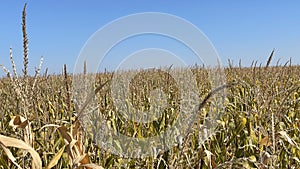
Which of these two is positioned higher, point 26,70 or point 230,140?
point 26,70

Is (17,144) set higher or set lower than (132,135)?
higher

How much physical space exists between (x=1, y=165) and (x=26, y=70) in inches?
39.9

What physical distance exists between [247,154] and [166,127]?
80 cm

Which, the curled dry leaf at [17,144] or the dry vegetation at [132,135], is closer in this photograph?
the curled dry leaf at [17,144]

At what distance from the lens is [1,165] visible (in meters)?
1.82

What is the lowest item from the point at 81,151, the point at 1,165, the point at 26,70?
the point at 1,165

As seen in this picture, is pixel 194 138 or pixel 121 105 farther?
pixel 121 105

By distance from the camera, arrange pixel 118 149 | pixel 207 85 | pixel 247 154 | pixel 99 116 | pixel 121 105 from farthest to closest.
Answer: pixel 207 85, pixel 121 105, pixel 99 116, pixel 118 149, pixel 247 154

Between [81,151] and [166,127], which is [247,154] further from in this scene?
[81,151]

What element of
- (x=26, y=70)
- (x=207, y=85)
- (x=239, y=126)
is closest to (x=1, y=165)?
(x=26, y=70)

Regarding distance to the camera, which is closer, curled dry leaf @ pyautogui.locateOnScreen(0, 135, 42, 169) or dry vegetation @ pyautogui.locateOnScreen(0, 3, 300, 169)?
curled dry leaf @ pyautogui.locateOnScreen(0, 135, 42, 169)

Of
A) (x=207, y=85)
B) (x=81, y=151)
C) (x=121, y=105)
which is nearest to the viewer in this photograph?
(x=81, y=151)

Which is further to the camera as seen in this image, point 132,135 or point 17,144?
point 132,135

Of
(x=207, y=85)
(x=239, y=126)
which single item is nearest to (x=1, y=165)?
(x=239, y=126)
